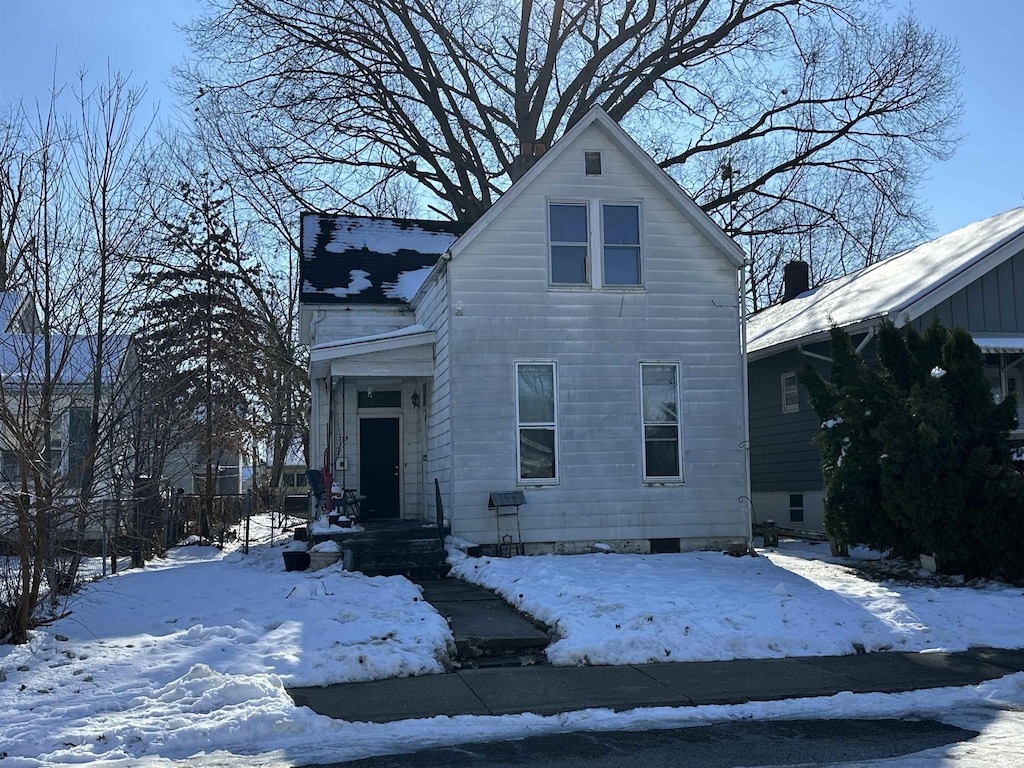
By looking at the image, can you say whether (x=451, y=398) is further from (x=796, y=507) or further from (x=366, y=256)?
(x=796, y=507)

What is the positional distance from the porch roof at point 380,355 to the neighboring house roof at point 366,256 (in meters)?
2.84

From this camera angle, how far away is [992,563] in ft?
38.0

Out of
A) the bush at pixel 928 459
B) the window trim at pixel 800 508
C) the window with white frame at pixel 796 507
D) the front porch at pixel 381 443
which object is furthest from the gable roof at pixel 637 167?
the window with white frame at pixel 796 507

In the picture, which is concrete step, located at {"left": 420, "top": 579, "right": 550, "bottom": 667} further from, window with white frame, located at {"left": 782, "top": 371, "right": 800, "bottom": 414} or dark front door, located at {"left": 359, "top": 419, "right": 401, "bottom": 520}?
window with white frame, located at {"left": 782, "top": 371, "right": 800, "bottom": 414}

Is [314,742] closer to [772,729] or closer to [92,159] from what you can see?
[772,729]

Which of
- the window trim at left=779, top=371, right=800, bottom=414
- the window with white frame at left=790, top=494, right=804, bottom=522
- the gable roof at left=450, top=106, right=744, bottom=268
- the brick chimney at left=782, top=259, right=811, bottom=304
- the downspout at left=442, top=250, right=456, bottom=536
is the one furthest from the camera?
the brick chimney at left=782, top=259, right=811, bottom=304

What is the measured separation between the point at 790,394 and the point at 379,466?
857 centimetres

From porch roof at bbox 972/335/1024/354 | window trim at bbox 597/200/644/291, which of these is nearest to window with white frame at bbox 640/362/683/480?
window trim at bbox 597/200/644/291

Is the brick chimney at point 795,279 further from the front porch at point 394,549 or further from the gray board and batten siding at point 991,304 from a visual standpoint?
the front porch at point 394,549

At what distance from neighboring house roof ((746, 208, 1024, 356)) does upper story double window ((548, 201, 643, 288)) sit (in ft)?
11.0

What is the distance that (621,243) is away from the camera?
51.4ft

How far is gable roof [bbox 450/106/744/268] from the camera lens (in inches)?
599

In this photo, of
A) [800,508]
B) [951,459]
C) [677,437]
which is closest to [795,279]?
[800,508]

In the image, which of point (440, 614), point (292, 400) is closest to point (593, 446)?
point (440, 614)
